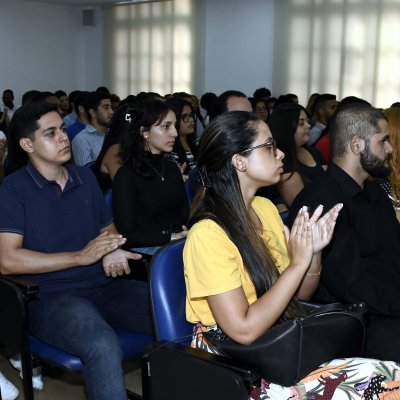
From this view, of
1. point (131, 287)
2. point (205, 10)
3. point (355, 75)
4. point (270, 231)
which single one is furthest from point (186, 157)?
point (205, 10)

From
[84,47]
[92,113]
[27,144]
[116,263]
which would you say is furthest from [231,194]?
[84,47]

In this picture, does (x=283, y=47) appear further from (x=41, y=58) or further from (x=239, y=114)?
(x=239, y=114)

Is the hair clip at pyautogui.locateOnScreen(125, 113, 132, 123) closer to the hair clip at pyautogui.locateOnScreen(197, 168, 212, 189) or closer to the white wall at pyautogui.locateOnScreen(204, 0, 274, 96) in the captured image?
the hair clip at pyautogui.locateOnScreen(197, 168, 212, 189)

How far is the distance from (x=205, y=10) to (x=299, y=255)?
30.5ft

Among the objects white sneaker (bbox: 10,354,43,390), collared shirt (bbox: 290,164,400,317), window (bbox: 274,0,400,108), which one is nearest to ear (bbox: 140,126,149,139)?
collared shirt (bbox: 290,164,400,317)

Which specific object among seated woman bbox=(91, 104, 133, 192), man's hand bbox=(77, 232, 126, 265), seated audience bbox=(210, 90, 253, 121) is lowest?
man's hand bbox=(77, 232, 126, 265)

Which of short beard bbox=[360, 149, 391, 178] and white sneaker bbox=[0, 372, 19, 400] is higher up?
short beard bbox=[360, 149, 391, 178]

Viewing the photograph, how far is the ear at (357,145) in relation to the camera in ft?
8.28

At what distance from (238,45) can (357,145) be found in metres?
7.96

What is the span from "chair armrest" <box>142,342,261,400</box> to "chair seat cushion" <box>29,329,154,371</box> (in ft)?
1.34

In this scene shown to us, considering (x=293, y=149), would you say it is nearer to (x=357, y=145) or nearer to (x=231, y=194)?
(x=357, y=145)

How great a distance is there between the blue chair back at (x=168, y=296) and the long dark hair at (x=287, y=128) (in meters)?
1.83

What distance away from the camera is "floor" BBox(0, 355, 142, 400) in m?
2.86

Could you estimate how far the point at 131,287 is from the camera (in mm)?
2562
